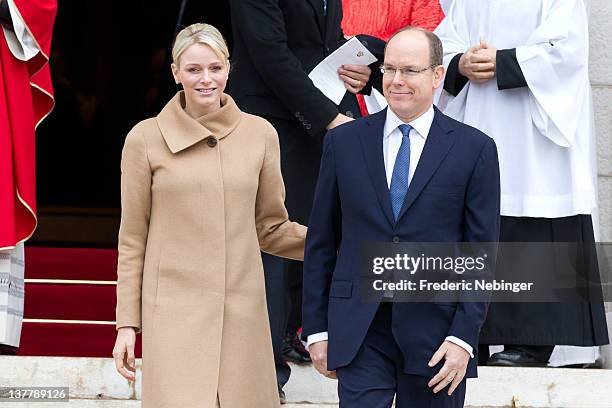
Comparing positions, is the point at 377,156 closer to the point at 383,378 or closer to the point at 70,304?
the point at 383,378

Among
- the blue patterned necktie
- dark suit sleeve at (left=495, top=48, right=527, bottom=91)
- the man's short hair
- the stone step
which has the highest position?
dark suit sleeve at (left=495, top=48, right=527, bottom=91)

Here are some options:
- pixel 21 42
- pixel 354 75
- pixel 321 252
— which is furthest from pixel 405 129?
pixel 21 42

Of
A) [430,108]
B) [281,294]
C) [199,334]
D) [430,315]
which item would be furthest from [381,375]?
[281,294]

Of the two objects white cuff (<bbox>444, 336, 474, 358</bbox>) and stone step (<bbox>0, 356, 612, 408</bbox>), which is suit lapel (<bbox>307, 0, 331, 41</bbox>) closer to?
stone step (<bbox>0, 356, 612, 408</bbox>)

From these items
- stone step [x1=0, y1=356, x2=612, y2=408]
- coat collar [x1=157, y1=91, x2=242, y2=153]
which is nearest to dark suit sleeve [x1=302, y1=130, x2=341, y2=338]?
coat collar [x1=157, y1=91, x2=242, y2=153]

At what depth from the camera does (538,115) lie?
5.65m

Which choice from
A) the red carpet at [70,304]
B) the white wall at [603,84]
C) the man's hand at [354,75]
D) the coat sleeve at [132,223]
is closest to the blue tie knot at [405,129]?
the coat sleeve at [132,223]

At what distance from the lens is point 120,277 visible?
4.05 m

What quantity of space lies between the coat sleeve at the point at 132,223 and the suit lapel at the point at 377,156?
65cm

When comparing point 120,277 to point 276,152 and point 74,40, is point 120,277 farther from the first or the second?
point 74,40

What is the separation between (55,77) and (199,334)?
24.1 ft

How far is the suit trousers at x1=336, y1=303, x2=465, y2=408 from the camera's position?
12.7ft

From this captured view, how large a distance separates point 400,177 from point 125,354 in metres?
0.95

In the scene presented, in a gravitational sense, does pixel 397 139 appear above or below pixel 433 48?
below
